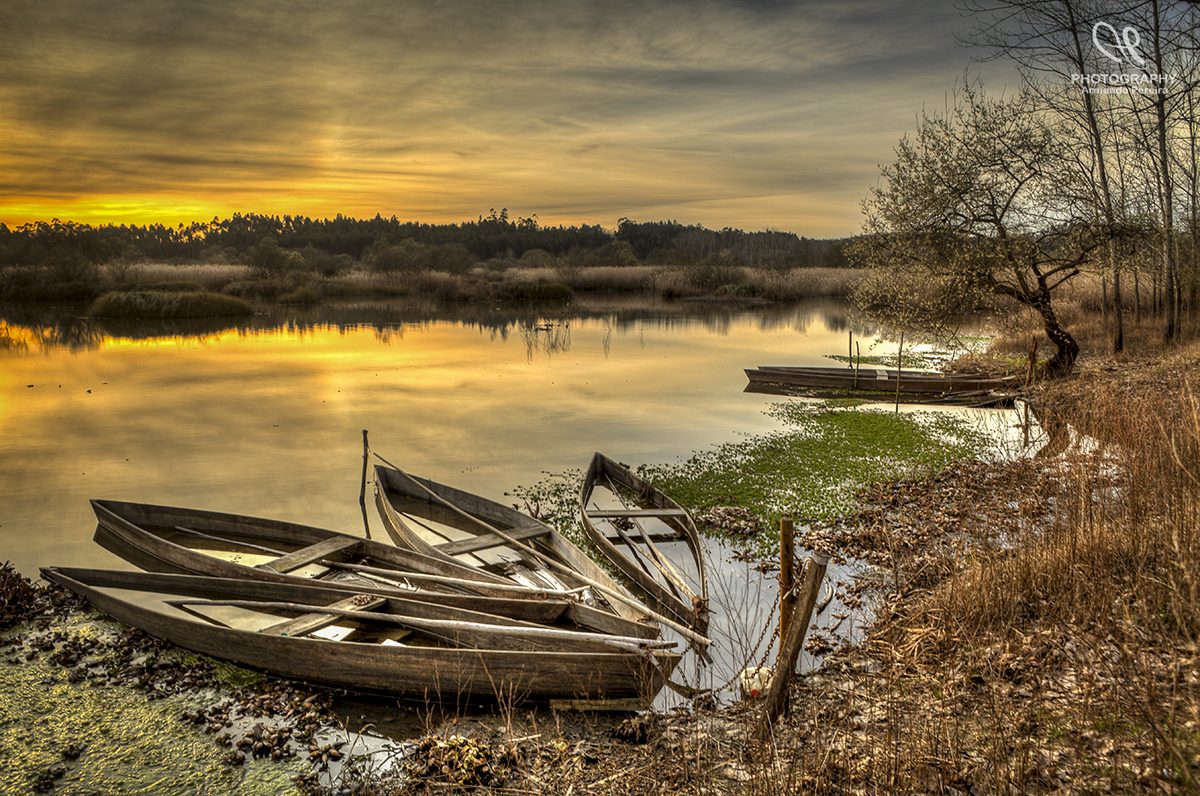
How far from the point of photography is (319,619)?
8375 millimetres

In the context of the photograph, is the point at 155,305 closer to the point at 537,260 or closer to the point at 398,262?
the point at 398,262

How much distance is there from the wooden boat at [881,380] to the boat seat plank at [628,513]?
525 inches

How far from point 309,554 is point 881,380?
19642mm

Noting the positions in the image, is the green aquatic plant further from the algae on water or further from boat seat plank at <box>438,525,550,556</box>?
boat seat plank at <box>438,525,550,556</box>

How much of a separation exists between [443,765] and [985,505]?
9.71 meters

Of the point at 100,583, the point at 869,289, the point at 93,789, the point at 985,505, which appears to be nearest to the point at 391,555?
the point at 100,583

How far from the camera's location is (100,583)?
9328mm

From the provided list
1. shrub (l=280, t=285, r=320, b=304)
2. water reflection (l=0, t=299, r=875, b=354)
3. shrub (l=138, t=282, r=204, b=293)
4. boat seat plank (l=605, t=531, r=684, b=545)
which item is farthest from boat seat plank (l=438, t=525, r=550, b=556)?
shrub (l=280, t=285, r=320, b=304)

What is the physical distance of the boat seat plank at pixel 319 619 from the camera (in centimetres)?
802

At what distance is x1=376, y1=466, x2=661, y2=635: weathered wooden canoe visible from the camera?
892 centimetres

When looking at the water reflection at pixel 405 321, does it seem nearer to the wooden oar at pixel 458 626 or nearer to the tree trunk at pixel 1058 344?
the tree trunk at pixel 1058 344

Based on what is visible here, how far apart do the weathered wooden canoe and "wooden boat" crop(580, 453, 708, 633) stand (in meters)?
0.48

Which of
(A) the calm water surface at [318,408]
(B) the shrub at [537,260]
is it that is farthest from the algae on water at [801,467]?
(B) the shrub at [537,260]

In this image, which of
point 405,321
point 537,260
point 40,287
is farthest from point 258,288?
point 537,260
